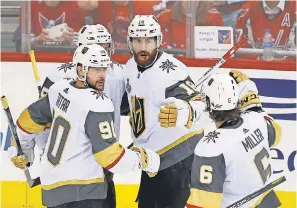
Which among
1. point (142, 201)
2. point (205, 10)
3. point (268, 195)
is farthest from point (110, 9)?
point (268, 195)

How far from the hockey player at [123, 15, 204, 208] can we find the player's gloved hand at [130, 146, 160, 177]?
277 millimetres

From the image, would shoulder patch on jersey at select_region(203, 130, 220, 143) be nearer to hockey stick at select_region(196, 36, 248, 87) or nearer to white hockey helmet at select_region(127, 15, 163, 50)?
white hockey helmet at select_region(127, 15, 163, 50)

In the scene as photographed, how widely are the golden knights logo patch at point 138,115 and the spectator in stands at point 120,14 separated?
122 centimetres

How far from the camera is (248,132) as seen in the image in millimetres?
3104

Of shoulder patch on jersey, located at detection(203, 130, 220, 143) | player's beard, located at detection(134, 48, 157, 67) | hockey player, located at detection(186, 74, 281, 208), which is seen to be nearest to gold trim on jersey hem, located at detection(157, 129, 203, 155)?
player's beard, located at detection(134, 48, 157, 67)

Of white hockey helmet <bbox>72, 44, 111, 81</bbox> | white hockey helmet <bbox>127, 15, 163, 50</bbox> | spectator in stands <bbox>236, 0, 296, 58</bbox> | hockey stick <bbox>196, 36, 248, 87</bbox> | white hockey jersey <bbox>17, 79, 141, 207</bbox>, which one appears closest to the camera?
white hockey jersey <bbox>17, 79, 141, 207</bbox>

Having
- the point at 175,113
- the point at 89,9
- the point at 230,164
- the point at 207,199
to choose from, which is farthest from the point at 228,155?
the point at 89,9

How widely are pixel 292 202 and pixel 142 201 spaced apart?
Answer: 1.19 m

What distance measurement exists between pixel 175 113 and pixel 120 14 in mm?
1736

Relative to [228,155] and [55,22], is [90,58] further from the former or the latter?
[55,22]

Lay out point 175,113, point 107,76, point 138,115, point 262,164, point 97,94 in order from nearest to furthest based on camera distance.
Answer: point 262,164
point 97,94
point 175,113
point 138,115
point 107,76

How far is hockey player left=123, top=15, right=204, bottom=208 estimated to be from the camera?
4.01 metres

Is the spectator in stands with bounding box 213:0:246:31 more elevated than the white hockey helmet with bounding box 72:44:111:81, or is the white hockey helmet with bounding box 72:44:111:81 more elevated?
the spectator in stands with bounding box 213:0:246:31

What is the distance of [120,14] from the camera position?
5277 millimetres
